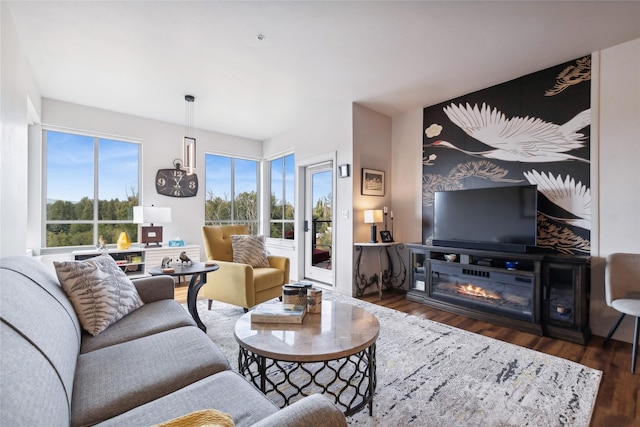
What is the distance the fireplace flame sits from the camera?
3150 mm

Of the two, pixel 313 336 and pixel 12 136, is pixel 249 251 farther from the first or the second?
pixel 12 136

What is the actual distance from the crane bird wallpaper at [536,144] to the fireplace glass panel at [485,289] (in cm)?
54

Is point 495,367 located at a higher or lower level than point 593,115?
lower

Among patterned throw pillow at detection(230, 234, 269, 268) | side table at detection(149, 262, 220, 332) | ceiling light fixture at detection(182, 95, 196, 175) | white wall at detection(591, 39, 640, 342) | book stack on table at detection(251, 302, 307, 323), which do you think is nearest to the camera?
book stack on table at detection(251, 302, 307, 323)

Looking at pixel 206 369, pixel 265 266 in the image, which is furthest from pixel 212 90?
pixel 206 369

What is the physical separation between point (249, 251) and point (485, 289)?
2794mm

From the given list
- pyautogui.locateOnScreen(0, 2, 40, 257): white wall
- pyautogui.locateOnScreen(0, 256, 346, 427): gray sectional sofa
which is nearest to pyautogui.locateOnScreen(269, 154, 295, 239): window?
pyautogui.locateOnScreen(0, 2, 40, 257): white wall

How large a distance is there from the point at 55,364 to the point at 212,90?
3354 millimetres

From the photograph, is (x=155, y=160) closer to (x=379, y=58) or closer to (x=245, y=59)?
(x=245, y=59)

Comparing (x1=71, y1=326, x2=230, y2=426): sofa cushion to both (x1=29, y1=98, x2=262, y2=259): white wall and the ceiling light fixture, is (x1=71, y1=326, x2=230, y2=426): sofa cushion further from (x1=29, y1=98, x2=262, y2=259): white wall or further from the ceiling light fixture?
(x1=29, y1=98, x2=262, y2=259): white wall

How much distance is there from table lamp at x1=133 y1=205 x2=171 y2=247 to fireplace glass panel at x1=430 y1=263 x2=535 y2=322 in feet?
12.9

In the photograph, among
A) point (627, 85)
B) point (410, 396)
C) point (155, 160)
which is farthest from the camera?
point (155, 160)

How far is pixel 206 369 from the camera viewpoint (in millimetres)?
1283

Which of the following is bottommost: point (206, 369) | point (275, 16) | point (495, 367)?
point (495, 367)
